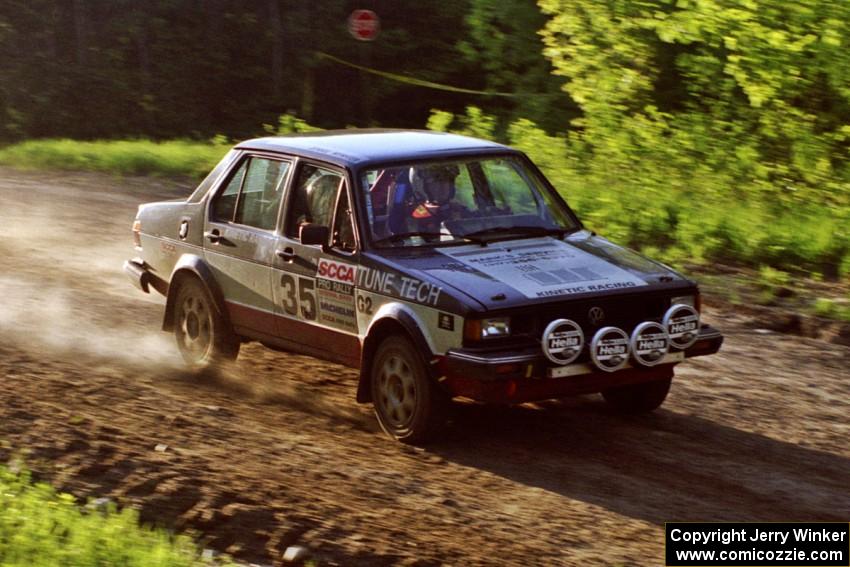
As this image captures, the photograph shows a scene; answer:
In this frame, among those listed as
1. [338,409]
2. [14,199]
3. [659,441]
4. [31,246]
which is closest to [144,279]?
[338,409]

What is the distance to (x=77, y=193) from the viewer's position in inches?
747

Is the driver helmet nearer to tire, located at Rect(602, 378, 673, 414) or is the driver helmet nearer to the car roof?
the car roof

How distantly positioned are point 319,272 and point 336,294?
208 mm

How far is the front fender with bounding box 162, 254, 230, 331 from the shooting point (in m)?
9.10

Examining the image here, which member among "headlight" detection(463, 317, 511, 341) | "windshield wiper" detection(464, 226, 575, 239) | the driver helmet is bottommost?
"headlight" detection(463, 317, 511, 341)

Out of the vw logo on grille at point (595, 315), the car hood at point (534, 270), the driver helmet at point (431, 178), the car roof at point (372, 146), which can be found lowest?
the vw logo on grille at point (595, 315)

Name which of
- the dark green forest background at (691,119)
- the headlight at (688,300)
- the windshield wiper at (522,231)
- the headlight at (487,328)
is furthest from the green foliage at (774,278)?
the headlight at (487,328)

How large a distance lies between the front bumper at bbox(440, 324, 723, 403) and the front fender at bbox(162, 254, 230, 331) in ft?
7.78

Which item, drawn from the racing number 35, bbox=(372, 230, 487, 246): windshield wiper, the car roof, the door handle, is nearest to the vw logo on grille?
bbox=(372, 230, 487, 246): windshield wiper

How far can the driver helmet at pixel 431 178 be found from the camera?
26.7 feet

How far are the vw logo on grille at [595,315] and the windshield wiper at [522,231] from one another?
0.95m

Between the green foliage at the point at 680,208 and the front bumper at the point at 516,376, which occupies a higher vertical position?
the green foliage at the point at 680,208

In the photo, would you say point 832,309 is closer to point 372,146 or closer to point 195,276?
point 372,146

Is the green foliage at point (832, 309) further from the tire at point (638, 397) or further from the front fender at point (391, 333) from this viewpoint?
the front fender at point (391, 333)
